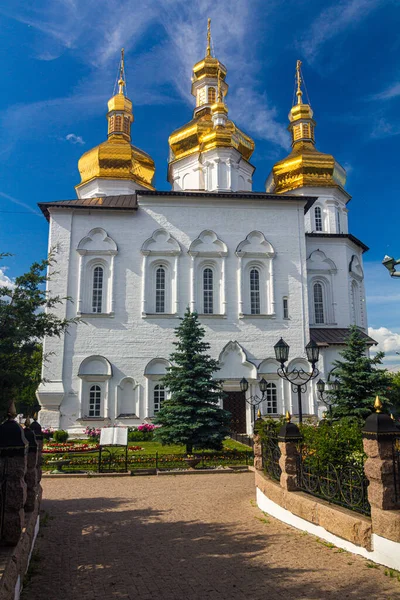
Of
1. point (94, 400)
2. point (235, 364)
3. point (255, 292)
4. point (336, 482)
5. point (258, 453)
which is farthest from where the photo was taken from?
point (255, 292)

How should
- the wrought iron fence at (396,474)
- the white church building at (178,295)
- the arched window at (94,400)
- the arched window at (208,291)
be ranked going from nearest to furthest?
the wrought iron fence at (396,474) < the arched window at (94,400) < the white church building at (178,295) < the arched window at (208,291)

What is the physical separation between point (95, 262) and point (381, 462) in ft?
69.2

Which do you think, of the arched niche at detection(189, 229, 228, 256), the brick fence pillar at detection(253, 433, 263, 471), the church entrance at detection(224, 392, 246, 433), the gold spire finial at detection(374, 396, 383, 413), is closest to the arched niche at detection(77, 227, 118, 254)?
the arched niche at detection(189, 229, 228, 256)

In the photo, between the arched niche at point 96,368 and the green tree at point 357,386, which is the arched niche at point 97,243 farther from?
the green tree at point 357,386

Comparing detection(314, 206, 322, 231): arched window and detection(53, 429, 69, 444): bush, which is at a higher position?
detection(314, 206, 322, 231): arched window

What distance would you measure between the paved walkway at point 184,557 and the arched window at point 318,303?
1849 cm

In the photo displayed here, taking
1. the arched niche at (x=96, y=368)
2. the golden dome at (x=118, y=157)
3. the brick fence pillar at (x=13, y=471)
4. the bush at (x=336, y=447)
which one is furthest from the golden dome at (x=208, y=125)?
the brick fence pillar at (x=13, y=471)

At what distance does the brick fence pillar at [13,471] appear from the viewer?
4543mm

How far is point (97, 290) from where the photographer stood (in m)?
24.7

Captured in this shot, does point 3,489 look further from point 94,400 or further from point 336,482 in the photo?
point 94,400

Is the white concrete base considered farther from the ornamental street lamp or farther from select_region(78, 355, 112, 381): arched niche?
select_region(78, 355, 112, 381): arched niche

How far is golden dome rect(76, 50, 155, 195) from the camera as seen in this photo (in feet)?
101

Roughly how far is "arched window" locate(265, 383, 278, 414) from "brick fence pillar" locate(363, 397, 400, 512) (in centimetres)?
1870

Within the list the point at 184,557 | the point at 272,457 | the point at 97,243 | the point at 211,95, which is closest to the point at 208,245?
the point at 97,243
